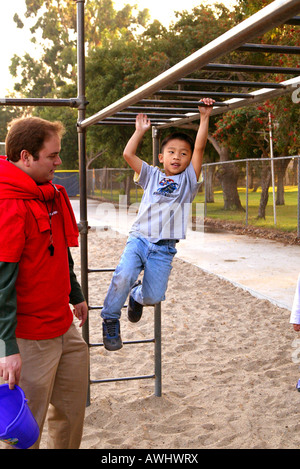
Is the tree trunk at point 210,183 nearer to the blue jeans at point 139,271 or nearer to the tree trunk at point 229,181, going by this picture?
the tree trunk at point 229,181

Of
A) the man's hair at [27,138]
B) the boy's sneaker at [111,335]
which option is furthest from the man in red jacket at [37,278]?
the boy's sneaker at [111,335]

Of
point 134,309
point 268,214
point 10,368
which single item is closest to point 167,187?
point 134,309

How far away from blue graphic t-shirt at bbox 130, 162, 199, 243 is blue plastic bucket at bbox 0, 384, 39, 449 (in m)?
1.36

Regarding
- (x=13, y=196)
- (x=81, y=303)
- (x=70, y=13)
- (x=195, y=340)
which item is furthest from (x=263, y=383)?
(x=70, y=13)

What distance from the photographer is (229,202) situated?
19.1m

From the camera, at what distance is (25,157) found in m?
2.15

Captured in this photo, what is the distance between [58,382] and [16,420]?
48cm

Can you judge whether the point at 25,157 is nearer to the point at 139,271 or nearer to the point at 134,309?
the point at 139,271

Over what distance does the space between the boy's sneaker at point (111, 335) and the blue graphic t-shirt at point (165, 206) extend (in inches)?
21.3

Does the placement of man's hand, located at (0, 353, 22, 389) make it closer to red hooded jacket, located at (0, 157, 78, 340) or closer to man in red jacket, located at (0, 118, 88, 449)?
man in red jacket, located at (0, 118, 88, 449)

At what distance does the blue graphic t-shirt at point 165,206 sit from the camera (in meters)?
3.13

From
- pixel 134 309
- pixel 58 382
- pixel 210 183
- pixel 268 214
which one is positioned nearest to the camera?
pixel 58 382
